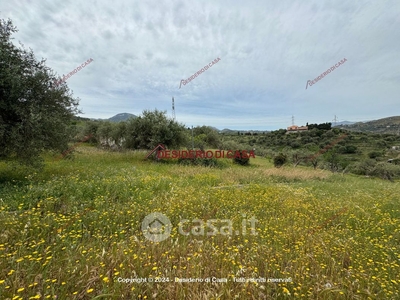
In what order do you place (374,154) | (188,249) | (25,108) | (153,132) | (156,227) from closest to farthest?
(188,249)
(156,227)
(25,108)
(153,132)
(374,154)

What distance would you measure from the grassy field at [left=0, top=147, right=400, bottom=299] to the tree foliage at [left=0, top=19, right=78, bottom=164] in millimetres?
2240

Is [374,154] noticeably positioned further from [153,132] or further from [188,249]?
[188,249]

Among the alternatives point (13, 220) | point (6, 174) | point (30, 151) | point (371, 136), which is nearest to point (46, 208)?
point (13, 220)

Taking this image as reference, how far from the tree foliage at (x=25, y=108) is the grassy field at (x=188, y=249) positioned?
2240mm

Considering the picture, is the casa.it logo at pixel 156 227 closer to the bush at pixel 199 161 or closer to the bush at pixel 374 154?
the bush at pixel 199 161

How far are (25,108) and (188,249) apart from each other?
9528 mm

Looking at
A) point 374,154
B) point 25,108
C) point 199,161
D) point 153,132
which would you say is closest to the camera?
point 25,108

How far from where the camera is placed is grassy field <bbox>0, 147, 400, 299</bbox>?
2680 millimetres

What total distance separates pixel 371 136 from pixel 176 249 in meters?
94.3

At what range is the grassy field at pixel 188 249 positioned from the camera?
2.68 metres

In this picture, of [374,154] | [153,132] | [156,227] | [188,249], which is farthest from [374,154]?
[188,249]

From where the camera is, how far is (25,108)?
27.6ft

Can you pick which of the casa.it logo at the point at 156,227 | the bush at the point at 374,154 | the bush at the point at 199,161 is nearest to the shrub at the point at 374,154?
the bush at the point at 374,154

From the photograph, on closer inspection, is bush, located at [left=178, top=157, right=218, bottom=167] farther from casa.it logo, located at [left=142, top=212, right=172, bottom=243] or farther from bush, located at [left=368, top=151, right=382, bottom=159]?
bush, located at [left=368, top=151, right=382, bottom=159]
